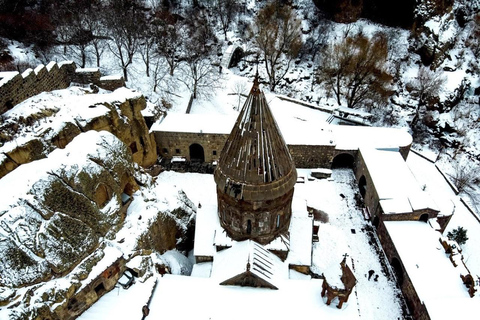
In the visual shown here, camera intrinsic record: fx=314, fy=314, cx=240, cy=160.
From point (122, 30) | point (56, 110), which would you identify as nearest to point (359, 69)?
point (122, 30)

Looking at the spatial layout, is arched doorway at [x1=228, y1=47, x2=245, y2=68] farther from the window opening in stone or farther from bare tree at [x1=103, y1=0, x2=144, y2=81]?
the window opening in stone

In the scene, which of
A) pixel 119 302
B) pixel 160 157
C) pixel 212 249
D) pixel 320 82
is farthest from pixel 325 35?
pixel 119 302

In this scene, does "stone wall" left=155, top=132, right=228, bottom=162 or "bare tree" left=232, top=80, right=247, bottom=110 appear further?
"bare tree" left=232, top=80, right=247, bottom=110

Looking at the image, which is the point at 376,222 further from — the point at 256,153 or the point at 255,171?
the point at 256,153

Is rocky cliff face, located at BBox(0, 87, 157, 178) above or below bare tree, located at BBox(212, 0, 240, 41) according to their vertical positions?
below

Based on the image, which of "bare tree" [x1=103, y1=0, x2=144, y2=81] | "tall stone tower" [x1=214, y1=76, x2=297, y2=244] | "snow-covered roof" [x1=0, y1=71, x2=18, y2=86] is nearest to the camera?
"tall stone tower" [x1=214, y1=76, x2=297, y2=244]

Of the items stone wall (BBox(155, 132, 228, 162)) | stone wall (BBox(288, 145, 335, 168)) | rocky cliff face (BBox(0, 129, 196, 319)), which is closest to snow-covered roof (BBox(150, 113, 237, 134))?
stone wall (BBox(155, 132, 228, 162))

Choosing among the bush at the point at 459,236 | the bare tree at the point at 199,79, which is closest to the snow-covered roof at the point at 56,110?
the bare tree at the point at 199,79
